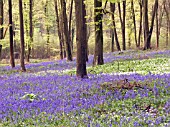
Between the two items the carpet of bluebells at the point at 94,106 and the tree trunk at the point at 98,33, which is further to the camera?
the tree trunk at the point at 98,33

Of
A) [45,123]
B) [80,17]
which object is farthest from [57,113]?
[80,17]

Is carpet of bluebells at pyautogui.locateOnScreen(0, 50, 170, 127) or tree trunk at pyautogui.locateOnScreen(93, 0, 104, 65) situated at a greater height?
tree trunk at pyautogui.locateOnScreen(93, 0, 104, 65)

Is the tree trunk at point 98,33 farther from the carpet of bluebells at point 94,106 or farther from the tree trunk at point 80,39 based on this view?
the carpet of bluebells at point 94,106

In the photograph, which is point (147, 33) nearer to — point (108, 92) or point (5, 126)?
point (108, 92)

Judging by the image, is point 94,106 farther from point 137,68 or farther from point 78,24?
point 137,68

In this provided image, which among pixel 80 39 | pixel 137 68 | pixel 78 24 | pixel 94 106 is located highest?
pixel 78 24

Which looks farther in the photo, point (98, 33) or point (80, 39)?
point (98, 33)

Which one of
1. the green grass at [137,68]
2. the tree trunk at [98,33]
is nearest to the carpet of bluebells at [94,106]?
the green grass at [137,68]

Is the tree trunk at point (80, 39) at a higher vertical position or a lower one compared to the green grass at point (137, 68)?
higher

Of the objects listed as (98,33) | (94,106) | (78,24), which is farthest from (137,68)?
(94,106)

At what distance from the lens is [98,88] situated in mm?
11203

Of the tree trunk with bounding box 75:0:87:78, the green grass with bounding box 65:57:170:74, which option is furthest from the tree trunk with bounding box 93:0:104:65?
the tree trunk with bounding box 75:0:87:78

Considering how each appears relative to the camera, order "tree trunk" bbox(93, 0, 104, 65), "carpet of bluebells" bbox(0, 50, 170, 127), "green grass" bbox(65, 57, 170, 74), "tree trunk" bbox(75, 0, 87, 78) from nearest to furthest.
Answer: "carpet of bluebells" bbox(0, 50, 170, 127) < "tree trunk" bbox(75, 0, 87, 78) < "green grass" bbox(65, 57, 170, 74) < "tree trunk" bbox(93, 0, 104, 65)

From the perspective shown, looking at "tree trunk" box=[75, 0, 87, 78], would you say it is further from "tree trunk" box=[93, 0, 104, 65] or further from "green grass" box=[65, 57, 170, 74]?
"tree trunk" box=[93, 0, 104, 65]
